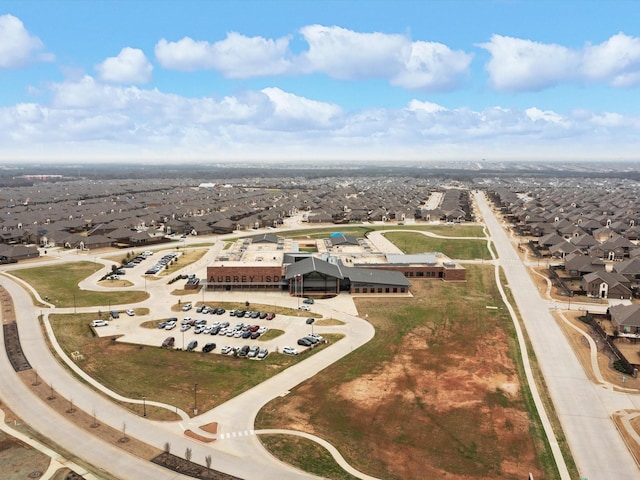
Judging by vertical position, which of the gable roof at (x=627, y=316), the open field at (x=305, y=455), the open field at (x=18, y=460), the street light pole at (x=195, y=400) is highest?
the gable roof at (x=627, y=316)

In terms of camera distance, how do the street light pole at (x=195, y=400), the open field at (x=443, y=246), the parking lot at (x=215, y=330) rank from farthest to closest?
the open field at (x=443, y=246) → the parking lot at (x=215, y=330) → the street light pole at (x=195, y=400)

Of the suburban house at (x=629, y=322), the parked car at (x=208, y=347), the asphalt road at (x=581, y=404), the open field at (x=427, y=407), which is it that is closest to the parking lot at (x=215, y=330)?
the parked car at (x=208, y=347)

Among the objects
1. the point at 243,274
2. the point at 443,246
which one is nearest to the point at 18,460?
the point at 243,274

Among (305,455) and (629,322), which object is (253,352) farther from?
(629,322)

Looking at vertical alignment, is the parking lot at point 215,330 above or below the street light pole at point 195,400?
below

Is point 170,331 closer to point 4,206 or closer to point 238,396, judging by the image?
point 238,396

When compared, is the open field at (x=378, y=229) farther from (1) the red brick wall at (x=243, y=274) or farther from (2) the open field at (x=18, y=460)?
(2) the open field at (x=18, y=460)

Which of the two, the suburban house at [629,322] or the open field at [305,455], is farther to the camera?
the suburban house at [629,322]

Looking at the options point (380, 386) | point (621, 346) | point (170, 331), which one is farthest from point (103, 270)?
point (621, 346)
